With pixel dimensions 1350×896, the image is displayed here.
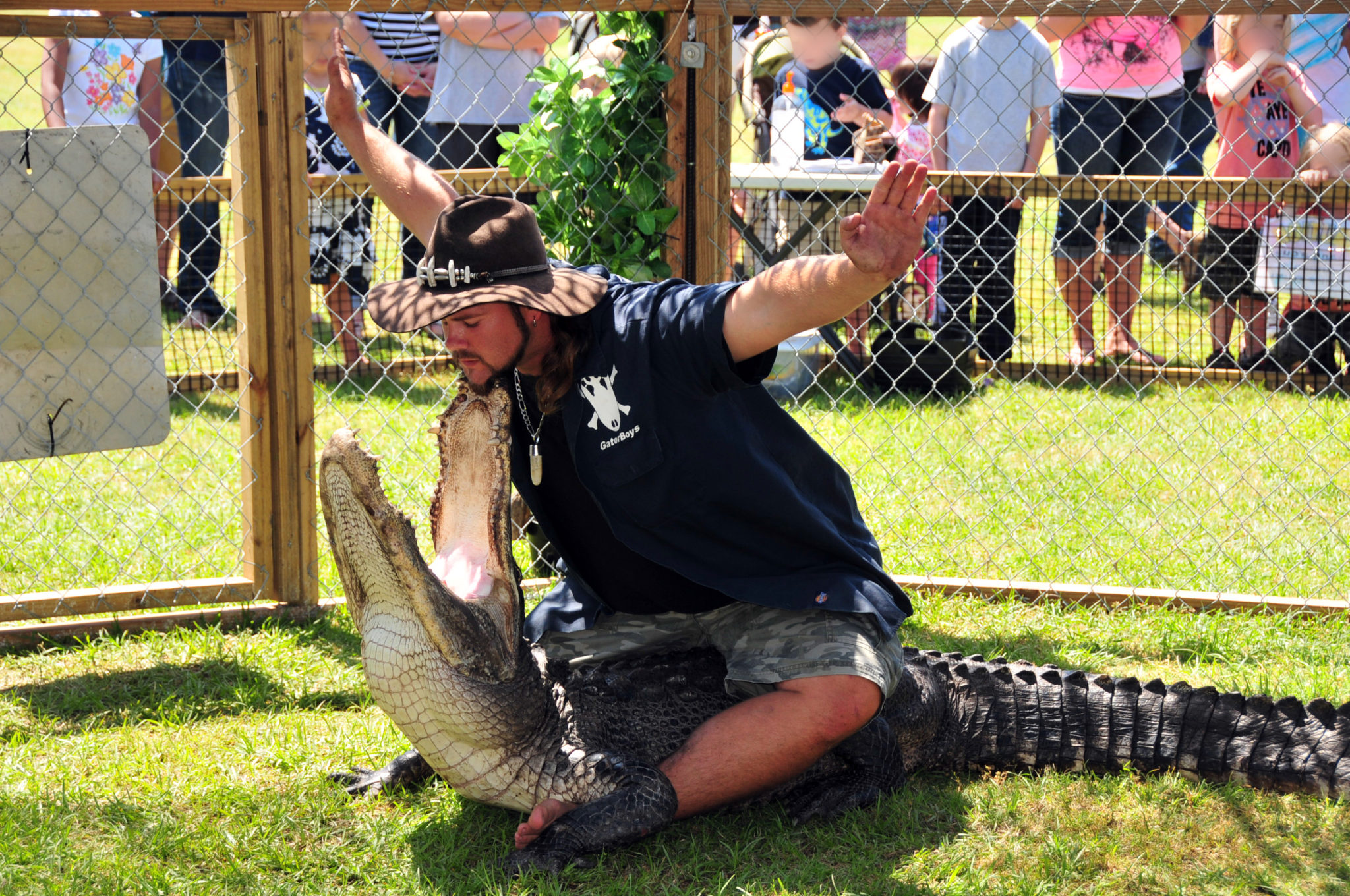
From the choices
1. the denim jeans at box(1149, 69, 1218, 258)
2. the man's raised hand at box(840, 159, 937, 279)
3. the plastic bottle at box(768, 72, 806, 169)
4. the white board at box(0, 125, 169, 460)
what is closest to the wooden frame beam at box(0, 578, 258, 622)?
the white board at box(0, 125, 169, 460)

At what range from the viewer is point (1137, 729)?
2.48 m

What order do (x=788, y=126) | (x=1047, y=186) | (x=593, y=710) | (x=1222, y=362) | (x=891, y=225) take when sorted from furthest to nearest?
(x=788, y=126), (x=1222, y=362), (x=1047, y=186), (x=593, y=710), (x=891, y=225)

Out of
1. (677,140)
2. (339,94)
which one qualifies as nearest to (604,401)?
(339,94)

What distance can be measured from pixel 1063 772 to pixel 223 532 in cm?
250

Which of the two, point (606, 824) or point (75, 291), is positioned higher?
point (75, 291)

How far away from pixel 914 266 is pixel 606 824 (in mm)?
3662

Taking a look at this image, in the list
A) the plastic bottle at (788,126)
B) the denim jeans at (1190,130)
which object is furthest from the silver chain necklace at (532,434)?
the denim jeans at (1190,130)

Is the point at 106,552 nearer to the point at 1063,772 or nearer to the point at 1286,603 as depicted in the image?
the point at 1063,772

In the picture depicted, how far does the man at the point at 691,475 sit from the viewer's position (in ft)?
7.04

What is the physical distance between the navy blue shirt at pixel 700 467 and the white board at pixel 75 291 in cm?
112

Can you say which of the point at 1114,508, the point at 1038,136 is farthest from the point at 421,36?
the point at 1114,508

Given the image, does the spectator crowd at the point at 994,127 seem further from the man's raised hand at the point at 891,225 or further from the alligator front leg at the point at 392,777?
the man's raised hand at the point at 891,225

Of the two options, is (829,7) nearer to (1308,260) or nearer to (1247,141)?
(1308,260)

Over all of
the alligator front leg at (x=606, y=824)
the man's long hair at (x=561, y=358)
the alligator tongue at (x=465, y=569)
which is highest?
the man's long hair at (x=561, y=358)
